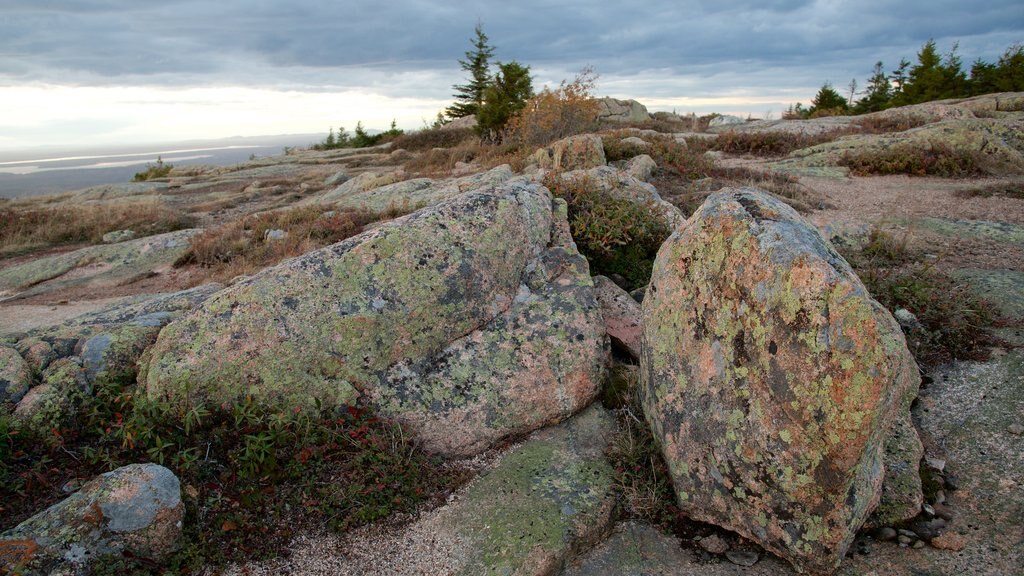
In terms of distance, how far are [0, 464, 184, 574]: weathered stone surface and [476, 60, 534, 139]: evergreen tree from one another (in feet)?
89.9

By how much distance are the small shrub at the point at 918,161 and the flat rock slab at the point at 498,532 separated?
15.6 meters

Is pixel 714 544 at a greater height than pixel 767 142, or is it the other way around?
pixel 767 142

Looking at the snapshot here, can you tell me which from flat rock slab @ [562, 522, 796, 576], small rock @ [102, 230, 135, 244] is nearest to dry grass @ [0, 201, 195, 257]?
small rock @ [102, 230, 135, 244]

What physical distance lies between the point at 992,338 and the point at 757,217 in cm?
372

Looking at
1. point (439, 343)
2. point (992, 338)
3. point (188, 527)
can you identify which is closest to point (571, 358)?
point (439, 343)

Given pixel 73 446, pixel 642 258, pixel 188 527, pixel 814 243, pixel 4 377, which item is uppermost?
pixel 814 243

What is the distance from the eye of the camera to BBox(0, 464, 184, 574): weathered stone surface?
12.8ft

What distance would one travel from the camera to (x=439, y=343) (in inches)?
233

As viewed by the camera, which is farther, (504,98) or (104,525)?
(504,98)

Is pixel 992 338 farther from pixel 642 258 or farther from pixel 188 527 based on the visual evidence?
pixel 188 527

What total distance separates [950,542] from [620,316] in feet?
12.0

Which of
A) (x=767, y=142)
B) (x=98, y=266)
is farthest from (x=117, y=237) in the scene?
(x=767, y=142)

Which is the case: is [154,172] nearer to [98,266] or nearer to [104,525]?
[98,266]

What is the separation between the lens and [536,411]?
226 inches
